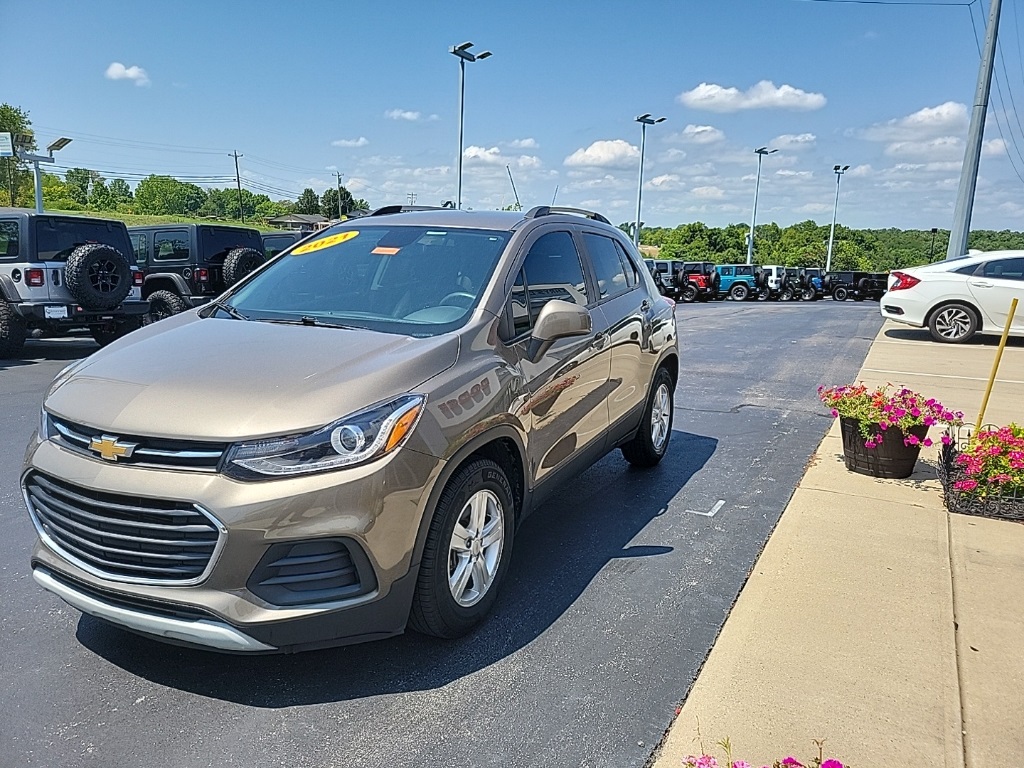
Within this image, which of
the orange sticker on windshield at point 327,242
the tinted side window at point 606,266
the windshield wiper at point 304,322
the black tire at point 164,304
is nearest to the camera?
the windshield wiper at point 304,322

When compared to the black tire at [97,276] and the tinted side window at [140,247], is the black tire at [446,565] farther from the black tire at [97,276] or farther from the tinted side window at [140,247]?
the tinted side window at [140,247]

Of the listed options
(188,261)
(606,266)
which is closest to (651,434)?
(606,266)

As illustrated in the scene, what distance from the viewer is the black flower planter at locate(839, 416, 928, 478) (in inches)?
203

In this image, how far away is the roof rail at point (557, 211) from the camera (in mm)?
4122

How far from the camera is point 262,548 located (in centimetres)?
237

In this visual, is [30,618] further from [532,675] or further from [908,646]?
[908,646]

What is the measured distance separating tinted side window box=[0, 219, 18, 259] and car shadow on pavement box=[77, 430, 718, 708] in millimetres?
8702

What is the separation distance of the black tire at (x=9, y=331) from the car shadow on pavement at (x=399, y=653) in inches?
323

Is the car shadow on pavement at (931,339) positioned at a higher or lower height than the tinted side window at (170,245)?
lower

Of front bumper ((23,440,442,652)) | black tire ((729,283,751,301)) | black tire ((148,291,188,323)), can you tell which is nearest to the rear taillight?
black tire ((148,291,188,323))

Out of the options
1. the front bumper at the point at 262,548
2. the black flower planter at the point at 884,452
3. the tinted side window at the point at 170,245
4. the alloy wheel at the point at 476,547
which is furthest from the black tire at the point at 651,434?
the tinted side window at the point at 170,245

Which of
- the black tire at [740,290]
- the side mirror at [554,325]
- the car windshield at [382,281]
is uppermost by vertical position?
the car windshield at [382,281]

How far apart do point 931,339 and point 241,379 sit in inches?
550

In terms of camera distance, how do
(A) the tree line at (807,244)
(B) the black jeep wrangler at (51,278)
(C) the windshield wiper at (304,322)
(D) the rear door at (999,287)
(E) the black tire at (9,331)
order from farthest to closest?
(A) the tree line at (807,244)
(D) the rear door at (999,287)
(B) the black jeep wrangler at (51,278)
(E) the black tire at (9,331)
(C) the windshield wiper at (304,322)
